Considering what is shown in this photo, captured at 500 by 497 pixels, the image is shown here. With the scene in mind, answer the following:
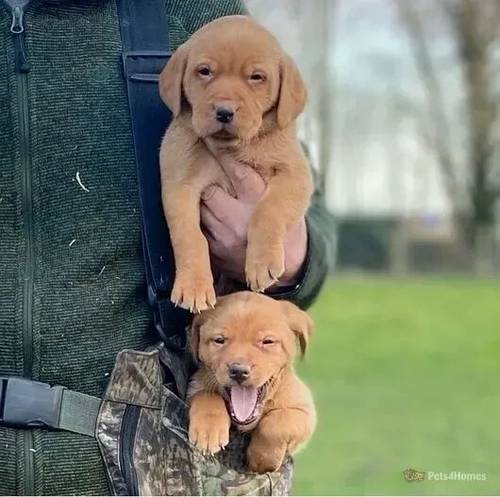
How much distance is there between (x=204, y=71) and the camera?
2.62 metres

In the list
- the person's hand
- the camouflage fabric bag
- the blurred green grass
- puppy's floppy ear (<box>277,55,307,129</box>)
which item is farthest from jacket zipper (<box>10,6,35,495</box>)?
the blurred green grass

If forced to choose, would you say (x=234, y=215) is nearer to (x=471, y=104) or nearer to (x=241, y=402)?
(x=241, y=402)

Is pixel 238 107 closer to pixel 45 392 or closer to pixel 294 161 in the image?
pixel 294 161

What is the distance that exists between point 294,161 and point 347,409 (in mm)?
7922

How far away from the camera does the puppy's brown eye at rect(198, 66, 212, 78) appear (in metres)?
2.61

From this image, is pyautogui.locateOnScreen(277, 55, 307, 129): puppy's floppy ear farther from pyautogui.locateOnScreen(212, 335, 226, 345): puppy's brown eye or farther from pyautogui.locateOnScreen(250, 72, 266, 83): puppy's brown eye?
pyautogui.locateOnScreen(212, 335, 226, 345): puppy's brown eye

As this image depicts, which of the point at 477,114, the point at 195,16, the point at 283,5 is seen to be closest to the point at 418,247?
the point at 477,114

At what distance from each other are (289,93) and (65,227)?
1.87 ft

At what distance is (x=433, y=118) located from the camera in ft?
84.9

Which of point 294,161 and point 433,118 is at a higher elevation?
point 294,161

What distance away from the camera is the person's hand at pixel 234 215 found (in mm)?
2680

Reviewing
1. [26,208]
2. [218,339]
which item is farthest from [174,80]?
[218,339]

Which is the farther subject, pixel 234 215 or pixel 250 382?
pixel 234 215

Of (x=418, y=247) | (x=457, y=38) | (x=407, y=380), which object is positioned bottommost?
(x=418, y=247)
